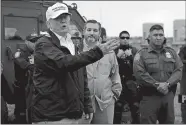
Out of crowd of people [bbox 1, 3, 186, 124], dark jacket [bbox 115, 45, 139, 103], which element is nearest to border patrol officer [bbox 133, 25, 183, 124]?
crowd of people [bbox 1, 3, 186, 124]

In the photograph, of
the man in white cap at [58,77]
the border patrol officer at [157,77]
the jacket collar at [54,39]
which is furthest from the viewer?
the border patrol officer at [157,77]

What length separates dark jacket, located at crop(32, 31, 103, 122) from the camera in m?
3.06

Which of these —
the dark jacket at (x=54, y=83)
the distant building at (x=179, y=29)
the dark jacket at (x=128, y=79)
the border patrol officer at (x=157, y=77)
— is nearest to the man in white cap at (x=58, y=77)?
the dark jacket at (x=54, y=83)

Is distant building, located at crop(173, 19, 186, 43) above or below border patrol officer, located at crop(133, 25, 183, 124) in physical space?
above

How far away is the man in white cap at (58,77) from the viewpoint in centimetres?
303

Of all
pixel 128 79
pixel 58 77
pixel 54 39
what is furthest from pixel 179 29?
pixel 58 77

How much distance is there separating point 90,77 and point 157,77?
1.21 m

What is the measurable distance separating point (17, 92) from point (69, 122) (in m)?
4.20

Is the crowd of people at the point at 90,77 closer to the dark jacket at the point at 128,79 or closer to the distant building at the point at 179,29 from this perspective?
the dark jacket at the point at 128,79

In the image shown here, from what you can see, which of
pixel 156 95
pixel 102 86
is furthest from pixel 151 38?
pixel 102 86

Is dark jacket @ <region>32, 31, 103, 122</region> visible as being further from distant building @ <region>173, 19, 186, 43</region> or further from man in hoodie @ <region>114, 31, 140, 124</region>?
distant building @ <region>173, 19, 186, 43</region>

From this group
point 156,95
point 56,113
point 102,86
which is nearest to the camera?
point 56,113

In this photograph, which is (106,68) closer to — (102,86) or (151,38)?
(102,86)

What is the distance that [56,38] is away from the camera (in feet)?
10.6
